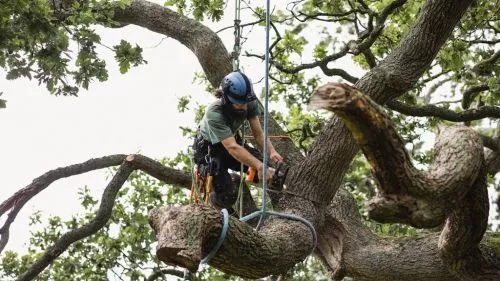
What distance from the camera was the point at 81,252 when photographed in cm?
936

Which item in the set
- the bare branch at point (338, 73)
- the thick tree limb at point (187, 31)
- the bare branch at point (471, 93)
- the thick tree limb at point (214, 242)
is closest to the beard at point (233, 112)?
the thick tree limb at point (187, 31)

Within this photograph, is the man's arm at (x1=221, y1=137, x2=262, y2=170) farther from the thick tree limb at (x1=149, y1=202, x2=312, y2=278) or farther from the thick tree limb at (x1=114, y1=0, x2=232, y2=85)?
the thick tree limb at (x1=114, y1=0, x2=232, y2=85)

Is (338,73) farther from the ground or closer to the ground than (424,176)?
farther from the ground

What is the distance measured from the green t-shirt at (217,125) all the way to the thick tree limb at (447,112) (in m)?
1.95

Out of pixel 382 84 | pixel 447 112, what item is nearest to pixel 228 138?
pixel 382 84

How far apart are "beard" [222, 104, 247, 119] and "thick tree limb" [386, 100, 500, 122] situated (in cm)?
189

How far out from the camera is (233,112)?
5.71 m

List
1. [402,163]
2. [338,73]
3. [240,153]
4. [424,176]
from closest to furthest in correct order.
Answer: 1. [402,163]
2. [424,176]
3. [240,153]
4. [338,73]

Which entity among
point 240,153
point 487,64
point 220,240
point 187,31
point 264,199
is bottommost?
point 220,240

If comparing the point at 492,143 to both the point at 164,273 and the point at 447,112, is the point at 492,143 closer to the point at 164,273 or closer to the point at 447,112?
the point at 447,112

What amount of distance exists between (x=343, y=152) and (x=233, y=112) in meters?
0.84

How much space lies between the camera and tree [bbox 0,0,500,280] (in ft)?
11.8

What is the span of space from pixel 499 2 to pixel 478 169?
169 inches

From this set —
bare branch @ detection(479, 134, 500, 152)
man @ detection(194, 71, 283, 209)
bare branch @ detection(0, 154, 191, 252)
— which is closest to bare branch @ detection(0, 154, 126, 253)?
bare branch @ detection(0, 154, 191, 252)
